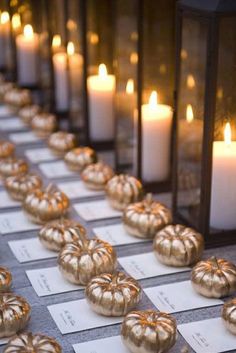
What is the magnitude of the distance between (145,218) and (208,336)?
0.31 metres

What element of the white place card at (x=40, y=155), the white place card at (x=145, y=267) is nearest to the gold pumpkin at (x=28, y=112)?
the white place card at (x=40, y=155)

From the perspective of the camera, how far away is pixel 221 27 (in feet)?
3.73

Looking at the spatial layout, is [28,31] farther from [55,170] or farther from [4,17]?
[55,170]

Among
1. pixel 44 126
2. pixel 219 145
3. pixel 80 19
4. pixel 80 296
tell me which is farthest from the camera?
pixel 44 126

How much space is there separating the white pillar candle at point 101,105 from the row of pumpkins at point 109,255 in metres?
0.11

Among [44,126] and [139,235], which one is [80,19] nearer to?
[44,126]

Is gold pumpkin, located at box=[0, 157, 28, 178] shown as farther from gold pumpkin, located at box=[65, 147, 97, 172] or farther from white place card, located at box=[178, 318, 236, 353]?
white place card, located at box=[178, 318, 236, 353]

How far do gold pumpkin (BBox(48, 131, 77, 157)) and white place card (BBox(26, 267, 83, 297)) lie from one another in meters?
0.52

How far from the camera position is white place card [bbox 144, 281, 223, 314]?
1088mm

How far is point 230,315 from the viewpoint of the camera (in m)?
1.00

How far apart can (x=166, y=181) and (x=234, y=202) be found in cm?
26

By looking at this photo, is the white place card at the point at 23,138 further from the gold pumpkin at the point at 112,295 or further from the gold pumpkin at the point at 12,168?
the gold pumpkin at the point at 112,295

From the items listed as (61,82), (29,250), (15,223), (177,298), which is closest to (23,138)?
(61,82)

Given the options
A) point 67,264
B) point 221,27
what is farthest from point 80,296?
point 221,27
